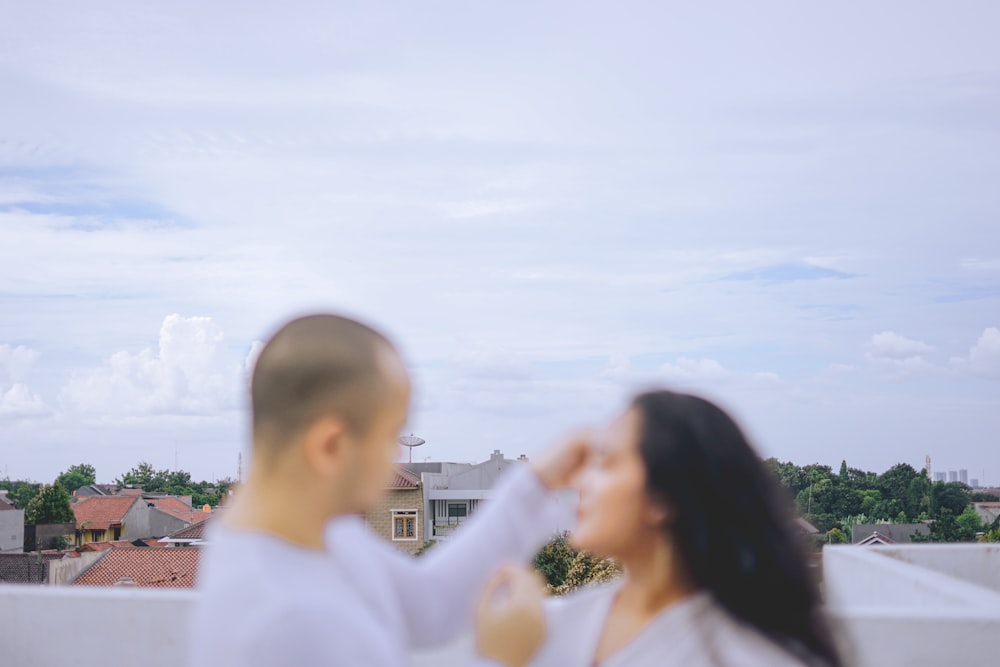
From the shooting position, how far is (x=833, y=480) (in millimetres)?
41625

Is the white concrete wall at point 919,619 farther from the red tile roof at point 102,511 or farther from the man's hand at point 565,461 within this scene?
the red tile roof at point 102,511

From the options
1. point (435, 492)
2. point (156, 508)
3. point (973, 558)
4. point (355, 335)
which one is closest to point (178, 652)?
point (355, 335)

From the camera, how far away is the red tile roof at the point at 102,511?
44094mm

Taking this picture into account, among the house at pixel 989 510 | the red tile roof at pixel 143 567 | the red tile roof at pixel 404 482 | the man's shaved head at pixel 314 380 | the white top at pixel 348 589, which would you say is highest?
Result: the man's shaved head at pixel 314 380

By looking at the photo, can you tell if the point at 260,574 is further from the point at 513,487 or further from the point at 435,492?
the point at 435,492

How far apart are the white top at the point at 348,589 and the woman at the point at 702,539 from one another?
163 mm

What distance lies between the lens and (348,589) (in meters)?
1.28

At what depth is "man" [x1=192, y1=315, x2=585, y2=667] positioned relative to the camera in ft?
3.86

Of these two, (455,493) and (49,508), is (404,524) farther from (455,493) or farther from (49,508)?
(49,508)

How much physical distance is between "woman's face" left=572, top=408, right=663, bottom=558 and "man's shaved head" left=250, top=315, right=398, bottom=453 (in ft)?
1.06

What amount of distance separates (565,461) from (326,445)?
0.39 m

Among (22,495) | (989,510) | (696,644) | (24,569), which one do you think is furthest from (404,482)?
(22,495)

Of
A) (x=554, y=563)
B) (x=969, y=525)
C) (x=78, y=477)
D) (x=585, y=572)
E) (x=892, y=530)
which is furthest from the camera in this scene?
(x=78, y=477)

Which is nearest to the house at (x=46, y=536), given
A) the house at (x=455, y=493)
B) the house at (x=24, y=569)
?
the house at (x=24, y=569)
